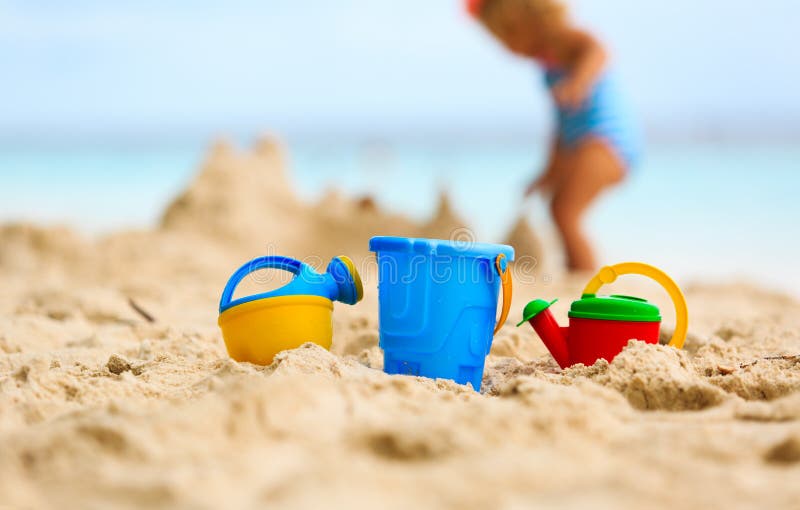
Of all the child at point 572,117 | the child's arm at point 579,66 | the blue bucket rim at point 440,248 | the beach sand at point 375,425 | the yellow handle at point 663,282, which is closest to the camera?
the beach sand at point 375,425

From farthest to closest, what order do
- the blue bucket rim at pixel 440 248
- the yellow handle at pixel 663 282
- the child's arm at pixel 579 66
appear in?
the child's arm at pixel 579 66 → the yellow handle at pixel 663 282 → the blue bucket rim at pixel 440 248

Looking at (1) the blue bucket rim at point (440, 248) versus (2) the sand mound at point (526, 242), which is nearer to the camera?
(1) the blue bucket rim at point (440, 248)

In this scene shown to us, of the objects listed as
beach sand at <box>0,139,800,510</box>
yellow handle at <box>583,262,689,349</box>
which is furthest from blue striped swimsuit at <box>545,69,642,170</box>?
yellow handle at <box>583,262,689,349</box>

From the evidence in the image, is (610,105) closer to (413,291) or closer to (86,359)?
(413,291)

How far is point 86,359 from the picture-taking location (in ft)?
5.63

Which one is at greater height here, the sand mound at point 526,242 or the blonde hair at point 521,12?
the blonde hair at point 521,12

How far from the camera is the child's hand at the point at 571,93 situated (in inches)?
149

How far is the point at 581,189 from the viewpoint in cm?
394

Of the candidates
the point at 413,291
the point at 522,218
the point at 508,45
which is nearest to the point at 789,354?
the point at 413,291

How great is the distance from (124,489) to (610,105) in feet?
11.5

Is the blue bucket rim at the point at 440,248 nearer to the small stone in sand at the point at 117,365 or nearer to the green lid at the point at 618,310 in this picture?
the green lid at the point at 618,310

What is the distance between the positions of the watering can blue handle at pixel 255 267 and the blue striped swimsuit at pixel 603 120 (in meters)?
2.53

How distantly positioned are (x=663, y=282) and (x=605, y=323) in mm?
190

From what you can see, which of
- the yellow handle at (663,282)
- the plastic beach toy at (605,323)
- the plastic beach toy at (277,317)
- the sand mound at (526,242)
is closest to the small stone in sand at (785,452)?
the plastic beach toy at (605,323)
